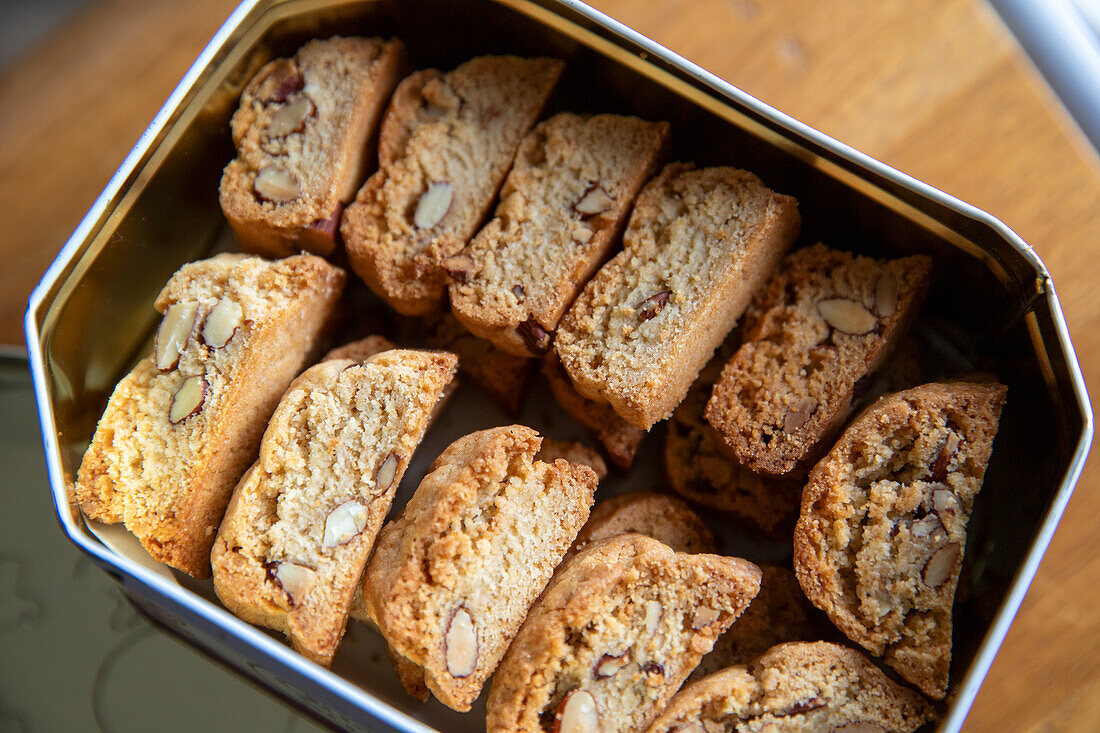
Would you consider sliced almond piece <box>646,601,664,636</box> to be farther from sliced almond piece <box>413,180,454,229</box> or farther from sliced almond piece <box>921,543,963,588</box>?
sliced almond piece <box>413,180,454,229</box>

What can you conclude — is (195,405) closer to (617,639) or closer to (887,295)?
(617,639)

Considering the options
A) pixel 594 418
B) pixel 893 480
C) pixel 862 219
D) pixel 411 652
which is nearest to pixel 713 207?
pixel 862 219

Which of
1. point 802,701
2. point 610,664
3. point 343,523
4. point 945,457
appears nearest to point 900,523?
point 945,457

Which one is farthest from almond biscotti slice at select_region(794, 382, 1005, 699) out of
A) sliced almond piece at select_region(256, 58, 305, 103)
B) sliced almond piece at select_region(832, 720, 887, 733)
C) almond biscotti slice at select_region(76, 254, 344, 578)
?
sliced almond piece at select_region(256, 58, 305, 103)

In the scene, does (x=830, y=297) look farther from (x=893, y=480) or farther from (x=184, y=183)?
(x=184, y=183)

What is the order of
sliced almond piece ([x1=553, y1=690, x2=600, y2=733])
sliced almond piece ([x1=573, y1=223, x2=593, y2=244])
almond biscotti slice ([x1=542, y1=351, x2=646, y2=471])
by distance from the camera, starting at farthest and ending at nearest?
almond biscotti slice ([x1=542, y1=351, x2=646, y2=471]), sliced almond piece ([x1=573, y1=223, x2=593, y2=244]), sliced almond piece ([x1=553, y1=690, x2=600, y2=733])

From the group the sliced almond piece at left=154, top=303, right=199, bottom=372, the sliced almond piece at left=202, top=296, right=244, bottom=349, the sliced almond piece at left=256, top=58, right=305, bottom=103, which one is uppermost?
the sliced almond piece at left=256, top=58, right=305, bottom=103

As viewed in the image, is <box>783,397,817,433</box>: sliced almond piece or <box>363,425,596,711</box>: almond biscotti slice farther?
<box>783,397,817,433</box>: sliced almond piece
